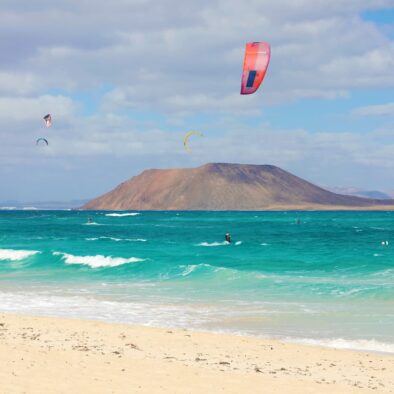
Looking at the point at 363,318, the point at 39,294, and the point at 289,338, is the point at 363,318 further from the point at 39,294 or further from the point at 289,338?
the point at 39,294

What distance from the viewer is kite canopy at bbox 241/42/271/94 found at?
2767cm

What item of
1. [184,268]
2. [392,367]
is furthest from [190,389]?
[184,268]

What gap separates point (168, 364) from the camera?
1402 centimetres

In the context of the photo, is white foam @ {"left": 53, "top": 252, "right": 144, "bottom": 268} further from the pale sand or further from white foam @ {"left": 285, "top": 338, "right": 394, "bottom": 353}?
white foam @ {"left": 285, "top": 338, "right": 394, "bottom": 353}

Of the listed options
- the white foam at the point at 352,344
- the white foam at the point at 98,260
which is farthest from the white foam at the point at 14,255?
the white foam at the point at 352,344

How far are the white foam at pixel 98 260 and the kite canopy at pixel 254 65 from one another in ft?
51.2

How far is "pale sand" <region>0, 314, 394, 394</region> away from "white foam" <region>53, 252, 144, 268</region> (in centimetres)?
2095

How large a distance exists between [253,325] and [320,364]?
504cm

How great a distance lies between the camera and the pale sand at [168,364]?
11984 mm

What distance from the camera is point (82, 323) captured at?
19.1 m

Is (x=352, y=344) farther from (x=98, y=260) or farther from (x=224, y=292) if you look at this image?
(x=98, y=260)

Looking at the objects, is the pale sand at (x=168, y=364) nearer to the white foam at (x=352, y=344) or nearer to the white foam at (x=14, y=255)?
the white foam at (x=352, y=344)

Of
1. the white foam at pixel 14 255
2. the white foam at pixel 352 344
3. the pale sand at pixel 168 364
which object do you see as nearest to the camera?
the pale sand at pixel 168 364

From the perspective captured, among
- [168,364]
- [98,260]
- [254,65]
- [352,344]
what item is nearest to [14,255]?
[98,260]
